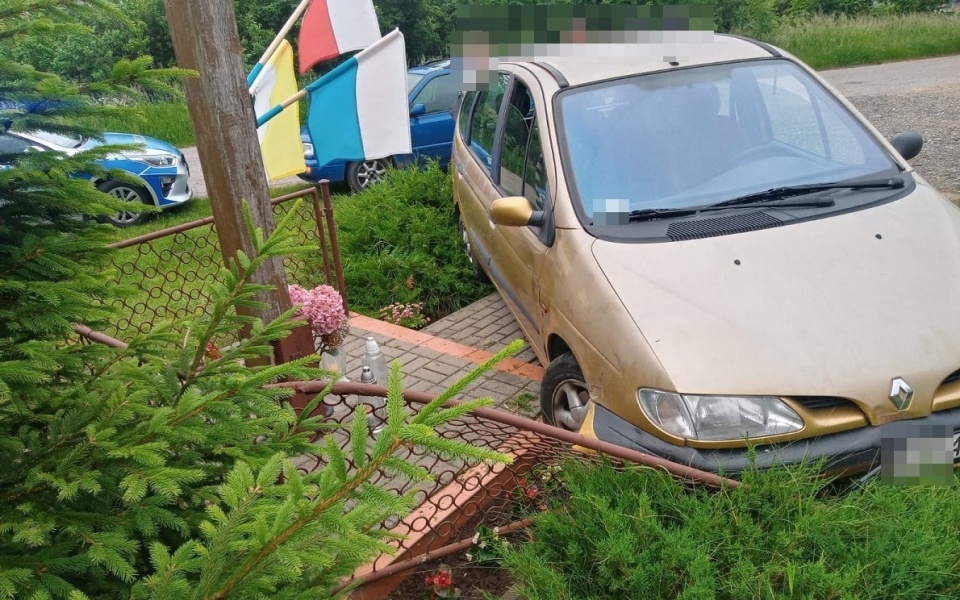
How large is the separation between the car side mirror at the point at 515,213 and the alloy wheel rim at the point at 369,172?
643 cm

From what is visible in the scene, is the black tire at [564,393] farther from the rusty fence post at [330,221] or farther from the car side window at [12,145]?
the car side window at [12,145]

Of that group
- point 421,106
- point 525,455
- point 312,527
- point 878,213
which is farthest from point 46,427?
point 421,106

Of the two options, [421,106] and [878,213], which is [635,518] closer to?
[878,213]

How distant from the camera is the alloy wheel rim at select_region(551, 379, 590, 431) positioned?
3242 mm

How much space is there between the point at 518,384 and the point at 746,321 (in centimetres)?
180

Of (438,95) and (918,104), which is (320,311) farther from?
(918,104)

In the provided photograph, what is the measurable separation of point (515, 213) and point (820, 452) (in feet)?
5.55

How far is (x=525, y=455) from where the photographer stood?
2754mm

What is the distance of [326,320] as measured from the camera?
388 cm

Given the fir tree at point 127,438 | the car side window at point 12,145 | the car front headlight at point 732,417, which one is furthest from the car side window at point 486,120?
the car side window at point 12,145

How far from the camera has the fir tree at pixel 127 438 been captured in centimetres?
142

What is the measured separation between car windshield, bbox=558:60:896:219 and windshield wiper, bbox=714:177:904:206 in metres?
0.05

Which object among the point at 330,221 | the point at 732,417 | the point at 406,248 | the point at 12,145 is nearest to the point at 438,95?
the point at 406,248

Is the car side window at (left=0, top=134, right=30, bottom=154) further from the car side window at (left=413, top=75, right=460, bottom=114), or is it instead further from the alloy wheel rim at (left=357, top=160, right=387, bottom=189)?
the car side window at (left=413, top=75, right=460, bottom=114)
